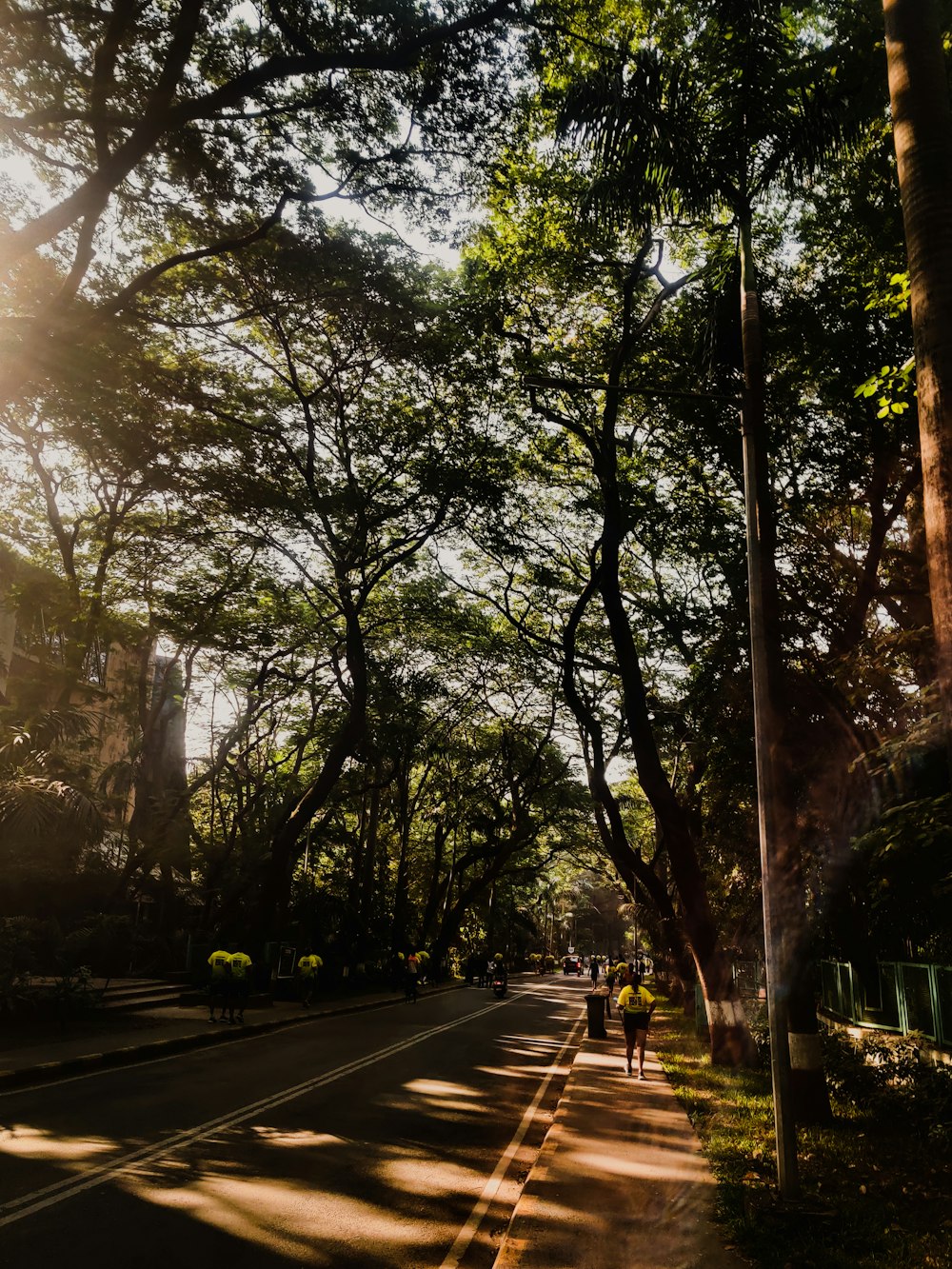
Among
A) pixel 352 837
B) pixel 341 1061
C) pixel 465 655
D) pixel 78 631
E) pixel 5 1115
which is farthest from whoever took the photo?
pixel 352 837

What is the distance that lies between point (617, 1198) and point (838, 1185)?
184cm

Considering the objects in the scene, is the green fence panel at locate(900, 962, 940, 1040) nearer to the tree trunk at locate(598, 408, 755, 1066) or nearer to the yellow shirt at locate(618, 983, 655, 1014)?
the tree trunk at locate(598, 408, 755, 1066)

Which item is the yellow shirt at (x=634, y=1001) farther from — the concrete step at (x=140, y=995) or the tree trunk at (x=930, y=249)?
the tree trunk at (x=930, y=249)

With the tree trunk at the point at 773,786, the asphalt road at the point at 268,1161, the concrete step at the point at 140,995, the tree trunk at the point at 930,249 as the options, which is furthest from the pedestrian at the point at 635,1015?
the tree trunk at the point at 930,249

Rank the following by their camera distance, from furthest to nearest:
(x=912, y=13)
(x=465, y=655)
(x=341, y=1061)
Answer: (x=465, y=655), (x=341, y=1061), (x=912, y=13)

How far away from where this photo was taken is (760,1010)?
19.6 m

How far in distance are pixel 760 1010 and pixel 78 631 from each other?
15.9 m

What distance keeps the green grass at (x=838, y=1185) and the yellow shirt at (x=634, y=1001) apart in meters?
1.96

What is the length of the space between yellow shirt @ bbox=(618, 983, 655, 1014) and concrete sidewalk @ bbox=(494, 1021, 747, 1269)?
2.72 metres

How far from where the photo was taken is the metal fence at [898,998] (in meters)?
10.8

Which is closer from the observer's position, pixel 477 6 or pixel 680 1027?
pixel 477 6

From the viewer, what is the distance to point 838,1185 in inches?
285

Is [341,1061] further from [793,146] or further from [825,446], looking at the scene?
[793,146]

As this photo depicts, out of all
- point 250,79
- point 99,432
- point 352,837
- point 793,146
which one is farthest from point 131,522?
point 352,837
